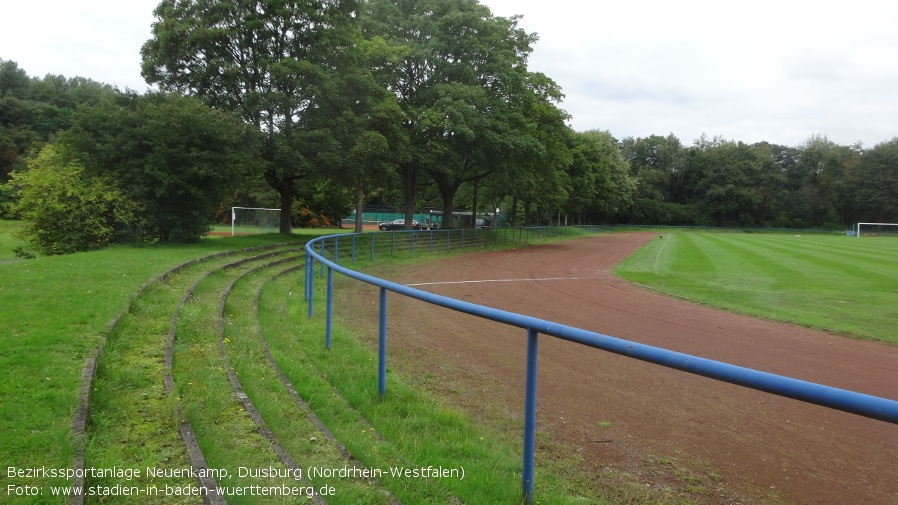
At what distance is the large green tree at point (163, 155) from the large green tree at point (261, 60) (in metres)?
3.39

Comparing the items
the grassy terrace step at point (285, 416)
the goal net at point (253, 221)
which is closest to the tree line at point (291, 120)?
the goal net at point (253, 221)

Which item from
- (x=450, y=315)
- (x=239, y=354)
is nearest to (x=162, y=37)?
(x=450, y=315)

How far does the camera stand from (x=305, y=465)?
353 cm

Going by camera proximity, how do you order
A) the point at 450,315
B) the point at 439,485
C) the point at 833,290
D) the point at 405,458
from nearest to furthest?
the point at 439,485
the point at 405,458
the point at 450,315
the point at 833,290

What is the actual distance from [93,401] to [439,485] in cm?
258

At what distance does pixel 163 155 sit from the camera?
16.7 metres

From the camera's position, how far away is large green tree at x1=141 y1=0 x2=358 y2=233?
21297 mm

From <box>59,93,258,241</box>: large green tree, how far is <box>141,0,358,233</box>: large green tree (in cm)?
339

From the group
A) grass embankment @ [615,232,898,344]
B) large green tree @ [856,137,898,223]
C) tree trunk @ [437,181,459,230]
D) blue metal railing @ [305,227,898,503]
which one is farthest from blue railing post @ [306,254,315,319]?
large green tree @ [856,137,898,223]

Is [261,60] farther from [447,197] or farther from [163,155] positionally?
[447,197]

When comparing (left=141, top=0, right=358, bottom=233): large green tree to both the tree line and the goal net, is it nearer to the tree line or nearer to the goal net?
the tree line

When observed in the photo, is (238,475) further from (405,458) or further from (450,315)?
(450,315)

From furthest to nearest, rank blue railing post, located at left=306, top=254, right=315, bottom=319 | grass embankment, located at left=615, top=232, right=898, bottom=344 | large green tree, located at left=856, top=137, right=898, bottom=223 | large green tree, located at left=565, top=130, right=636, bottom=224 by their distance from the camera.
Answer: large green tree, located at left=856, top=137, right=898, bottom=223, large green tree, located at left=565, top=130, right=636, bottom=224, grass embankment, located at left=615, top=232, right=898, bottom=344, blue railing post, located at left=306, top=254, right=315, bottom=319

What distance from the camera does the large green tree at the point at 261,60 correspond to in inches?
838
